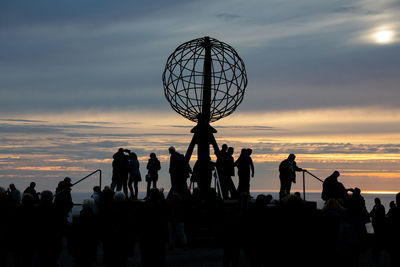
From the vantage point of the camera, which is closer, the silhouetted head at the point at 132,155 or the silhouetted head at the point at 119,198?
the silhouetted head at the point at 119,198

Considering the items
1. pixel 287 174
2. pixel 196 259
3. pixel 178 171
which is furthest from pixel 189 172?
pixel 196 259

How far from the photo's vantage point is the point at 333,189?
62.4ft

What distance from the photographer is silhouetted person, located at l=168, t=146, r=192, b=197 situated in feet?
68.5

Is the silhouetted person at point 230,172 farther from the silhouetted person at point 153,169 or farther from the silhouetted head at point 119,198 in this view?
the silhouetted head at point 119,198

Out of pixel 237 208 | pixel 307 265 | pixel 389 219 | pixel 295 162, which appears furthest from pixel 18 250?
pixel 295 162

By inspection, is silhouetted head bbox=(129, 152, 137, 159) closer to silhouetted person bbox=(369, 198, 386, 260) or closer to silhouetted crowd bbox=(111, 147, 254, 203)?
silhouetted crowd bbox=(111, 147, 254, 203)

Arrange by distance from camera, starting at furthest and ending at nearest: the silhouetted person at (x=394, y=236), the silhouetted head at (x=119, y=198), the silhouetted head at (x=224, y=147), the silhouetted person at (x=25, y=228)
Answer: the silhouetted head at (x=224, y=147) → the silhouetted head at (x=119, y=198) → the silhouetted person at (x=25, y=228) → the silhouetted person at (x=394, y=236)

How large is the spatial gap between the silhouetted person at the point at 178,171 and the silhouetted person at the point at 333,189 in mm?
4690

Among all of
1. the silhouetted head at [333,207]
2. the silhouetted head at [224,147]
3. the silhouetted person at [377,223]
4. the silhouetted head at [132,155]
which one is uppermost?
the silhouetted head at [224,147]

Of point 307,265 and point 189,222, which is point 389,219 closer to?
point 307,265

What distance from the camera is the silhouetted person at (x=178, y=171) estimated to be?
20.9 m

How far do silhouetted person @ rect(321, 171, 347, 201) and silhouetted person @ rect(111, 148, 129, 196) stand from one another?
6.94m

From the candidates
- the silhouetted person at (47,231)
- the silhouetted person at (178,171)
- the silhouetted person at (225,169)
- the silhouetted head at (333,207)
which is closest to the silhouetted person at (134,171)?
the silhouetted person at (178,171)

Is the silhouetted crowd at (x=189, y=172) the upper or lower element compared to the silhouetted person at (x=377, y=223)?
upper
